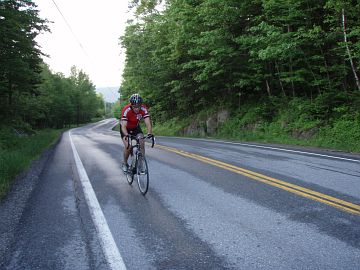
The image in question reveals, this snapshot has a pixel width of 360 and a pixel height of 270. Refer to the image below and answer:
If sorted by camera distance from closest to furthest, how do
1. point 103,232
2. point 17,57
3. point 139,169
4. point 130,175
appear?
point 103,232
point 139,169
point 130,175
point 17,57

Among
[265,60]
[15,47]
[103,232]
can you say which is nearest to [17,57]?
[15,47]

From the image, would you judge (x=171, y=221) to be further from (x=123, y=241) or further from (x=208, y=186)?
(x=208, y=186)

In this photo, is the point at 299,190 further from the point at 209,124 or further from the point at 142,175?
the point at 209,124

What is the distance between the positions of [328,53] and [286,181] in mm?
11930

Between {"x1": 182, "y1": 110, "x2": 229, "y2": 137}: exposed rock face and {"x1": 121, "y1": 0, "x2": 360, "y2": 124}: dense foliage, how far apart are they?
94 cm

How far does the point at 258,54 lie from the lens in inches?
696

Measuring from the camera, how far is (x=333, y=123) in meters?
15.5

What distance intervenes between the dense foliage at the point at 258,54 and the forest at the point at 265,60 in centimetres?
5

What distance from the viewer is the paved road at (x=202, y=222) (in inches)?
143

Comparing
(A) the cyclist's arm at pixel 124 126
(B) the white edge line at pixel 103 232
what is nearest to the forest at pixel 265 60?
(A) the cyclist's arm at pixel 124 126

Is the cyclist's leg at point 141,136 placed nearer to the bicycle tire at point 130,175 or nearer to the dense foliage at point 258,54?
the bicycle tire at point 130,175

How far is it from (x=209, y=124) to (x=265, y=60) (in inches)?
273

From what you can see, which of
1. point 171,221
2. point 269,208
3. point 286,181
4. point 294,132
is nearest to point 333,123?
point 294,132

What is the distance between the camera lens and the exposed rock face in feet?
80.3
